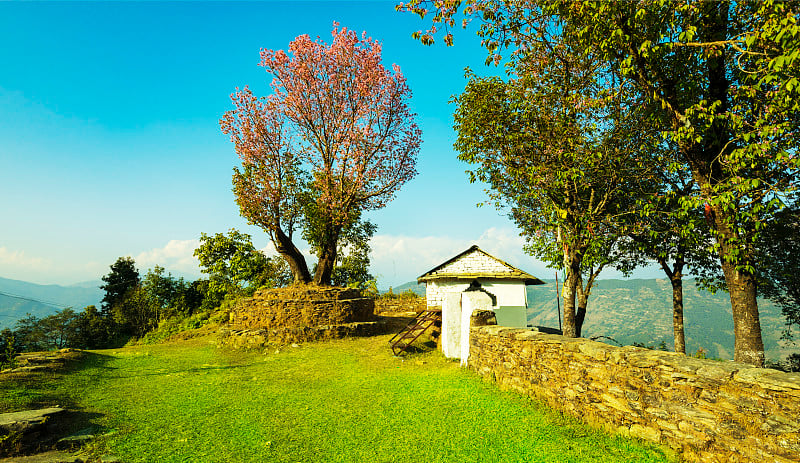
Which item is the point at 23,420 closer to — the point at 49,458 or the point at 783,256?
the point at 49,458

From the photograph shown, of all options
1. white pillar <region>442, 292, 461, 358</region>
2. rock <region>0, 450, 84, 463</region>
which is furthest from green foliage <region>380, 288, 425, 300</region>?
rock <region>0, 450, 84, 463</region>

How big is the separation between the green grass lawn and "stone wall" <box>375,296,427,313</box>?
45.2 ft

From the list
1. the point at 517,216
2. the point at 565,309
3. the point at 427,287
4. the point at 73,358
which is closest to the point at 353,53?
the point at 517,216

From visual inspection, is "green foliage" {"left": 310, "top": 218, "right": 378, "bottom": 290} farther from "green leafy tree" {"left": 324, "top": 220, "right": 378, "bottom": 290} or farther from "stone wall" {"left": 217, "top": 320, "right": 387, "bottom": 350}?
"stone wall" {"left": 217, "top": 320, "right": 387, "bottom": 350}

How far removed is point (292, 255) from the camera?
19750 millimetres

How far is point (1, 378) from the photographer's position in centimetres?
845

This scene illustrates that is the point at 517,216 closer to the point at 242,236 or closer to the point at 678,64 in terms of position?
the point at 678,64

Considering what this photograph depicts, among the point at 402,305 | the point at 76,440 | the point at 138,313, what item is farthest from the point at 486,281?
the point at 138,313

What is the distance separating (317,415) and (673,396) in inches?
256

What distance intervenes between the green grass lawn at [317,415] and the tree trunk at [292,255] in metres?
8.02

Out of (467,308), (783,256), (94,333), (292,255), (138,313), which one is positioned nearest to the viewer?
(467,308)

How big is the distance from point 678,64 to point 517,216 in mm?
10802

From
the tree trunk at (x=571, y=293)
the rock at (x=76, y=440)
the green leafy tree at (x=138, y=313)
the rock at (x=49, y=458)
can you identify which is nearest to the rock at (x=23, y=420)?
the rock at (x=76, y=440)

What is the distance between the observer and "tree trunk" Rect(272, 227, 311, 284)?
1938cm
